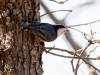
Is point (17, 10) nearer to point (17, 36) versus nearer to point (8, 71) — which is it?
point (17, 36)

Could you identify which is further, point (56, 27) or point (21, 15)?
point (56, 27)

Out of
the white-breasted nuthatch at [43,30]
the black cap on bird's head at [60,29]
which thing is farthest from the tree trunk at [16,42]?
the black cap on bird's head at [60,29]

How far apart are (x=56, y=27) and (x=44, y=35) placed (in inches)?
13.7

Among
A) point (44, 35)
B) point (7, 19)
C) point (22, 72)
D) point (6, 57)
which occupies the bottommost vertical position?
point (22, 72)

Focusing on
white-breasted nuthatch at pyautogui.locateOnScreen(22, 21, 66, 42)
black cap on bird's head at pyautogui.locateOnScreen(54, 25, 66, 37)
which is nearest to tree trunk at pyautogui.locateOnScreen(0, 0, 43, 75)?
white-breasted nuthatch at pyautogui.locateOnScreen(22, 21, 66, 42)

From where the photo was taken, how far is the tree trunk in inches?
57.2

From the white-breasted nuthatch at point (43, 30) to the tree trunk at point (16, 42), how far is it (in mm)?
36

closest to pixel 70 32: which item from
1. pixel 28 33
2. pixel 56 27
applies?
pixel 56 27

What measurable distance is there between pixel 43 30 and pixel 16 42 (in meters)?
0.32

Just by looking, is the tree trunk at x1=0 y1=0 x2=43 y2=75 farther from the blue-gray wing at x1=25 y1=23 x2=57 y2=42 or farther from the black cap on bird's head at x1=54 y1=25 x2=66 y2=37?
the black cap on bird's head at x1=54 y1=25 x2=66 y2=37

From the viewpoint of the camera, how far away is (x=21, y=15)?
1.53 m

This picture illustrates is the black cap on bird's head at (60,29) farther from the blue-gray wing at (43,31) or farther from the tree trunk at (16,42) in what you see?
the tree trunk at (16,42)

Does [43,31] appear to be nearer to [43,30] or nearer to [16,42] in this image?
[43,30]

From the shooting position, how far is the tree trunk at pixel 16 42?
4.77 feet
